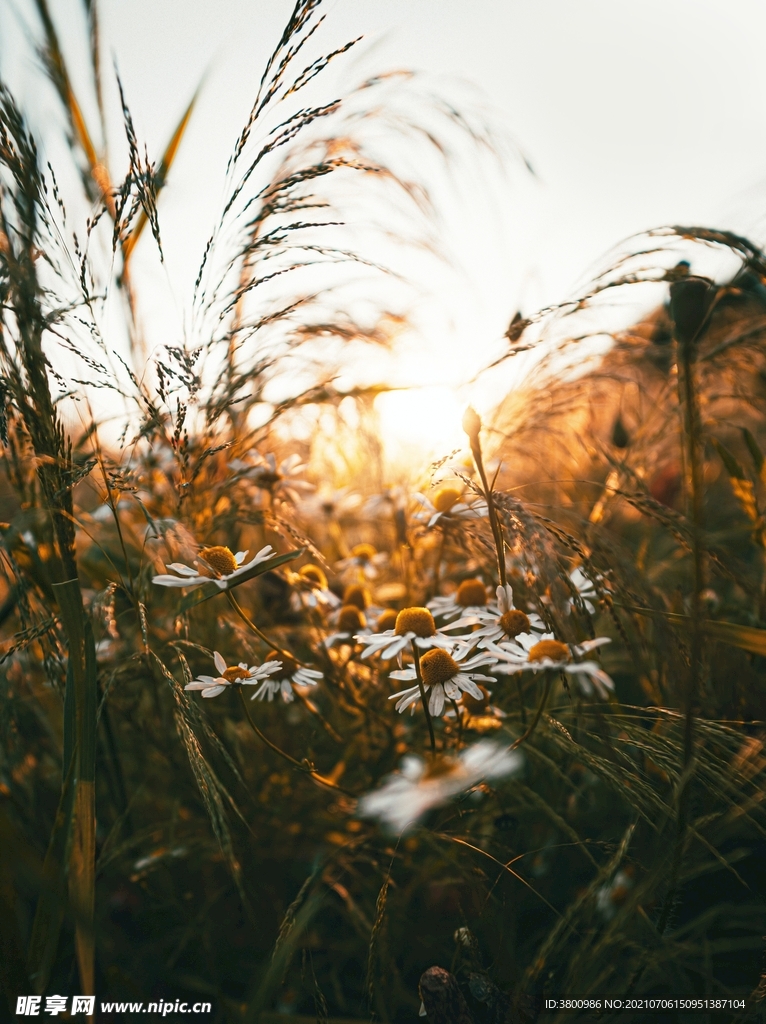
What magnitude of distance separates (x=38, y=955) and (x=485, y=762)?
46 cm

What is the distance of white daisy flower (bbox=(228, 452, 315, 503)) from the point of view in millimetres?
1001

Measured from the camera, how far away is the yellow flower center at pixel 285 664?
2.62 ft

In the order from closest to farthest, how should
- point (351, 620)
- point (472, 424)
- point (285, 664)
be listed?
point (472, 424)
point (285, 664)
point (351, 620)

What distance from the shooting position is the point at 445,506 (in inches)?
33.8

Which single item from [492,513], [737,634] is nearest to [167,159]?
[492,513]

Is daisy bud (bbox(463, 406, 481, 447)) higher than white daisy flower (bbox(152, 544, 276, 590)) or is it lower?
higher

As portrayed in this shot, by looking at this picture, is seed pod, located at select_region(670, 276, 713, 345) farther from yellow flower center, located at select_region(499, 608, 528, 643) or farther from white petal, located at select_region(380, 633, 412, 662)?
white petal, located at select_region(380, 633, 412, 662)

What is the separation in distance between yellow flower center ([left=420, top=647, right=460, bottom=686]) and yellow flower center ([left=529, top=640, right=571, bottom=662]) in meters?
0.11

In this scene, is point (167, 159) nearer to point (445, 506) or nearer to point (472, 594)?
point (445, 506)

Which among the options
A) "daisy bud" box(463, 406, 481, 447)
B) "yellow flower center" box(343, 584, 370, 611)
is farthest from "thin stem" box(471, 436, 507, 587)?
"yellow flower center" box(343, 584, 370, 611)

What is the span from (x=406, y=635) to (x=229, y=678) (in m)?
0.22

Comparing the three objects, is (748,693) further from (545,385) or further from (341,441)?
(341,441)

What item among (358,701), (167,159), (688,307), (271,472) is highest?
(167,159)

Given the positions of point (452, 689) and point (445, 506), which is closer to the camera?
point (452, 689)
